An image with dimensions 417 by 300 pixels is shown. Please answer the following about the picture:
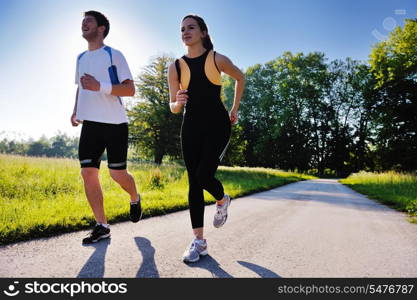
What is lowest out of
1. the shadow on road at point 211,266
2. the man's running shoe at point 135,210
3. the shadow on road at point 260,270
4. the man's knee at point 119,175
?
the shadow on road at point 211,266

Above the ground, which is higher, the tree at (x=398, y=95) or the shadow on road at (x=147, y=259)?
the tree at (x=398, y=95)

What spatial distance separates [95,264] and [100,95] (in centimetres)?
176

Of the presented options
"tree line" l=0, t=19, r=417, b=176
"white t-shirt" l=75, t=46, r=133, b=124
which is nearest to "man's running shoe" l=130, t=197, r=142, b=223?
"white t-shirt" l=75, t=46, r=133, b=124

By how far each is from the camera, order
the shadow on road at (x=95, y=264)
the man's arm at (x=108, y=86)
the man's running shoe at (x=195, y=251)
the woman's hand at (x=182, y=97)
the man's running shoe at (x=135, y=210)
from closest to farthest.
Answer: the shadow on road at (x=95, y=264)
the man's running shoe at (x=195, y=251)
the woman's hand at (x=182, y=97)
the man's arm at (x=108, y=86)
the man's running shoe at (x=135, y=210)

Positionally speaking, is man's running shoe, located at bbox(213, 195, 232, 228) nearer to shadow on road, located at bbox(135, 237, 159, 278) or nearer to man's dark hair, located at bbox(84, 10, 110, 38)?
shadow on road, located at bbox(135, 237, 159, 278)

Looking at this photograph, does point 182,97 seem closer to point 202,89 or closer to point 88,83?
point 202,89

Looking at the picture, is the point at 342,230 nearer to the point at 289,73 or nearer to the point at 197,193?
the point at 197,193

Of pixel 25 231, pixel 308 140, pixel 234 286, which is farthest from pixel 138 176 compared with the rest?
pixel 308 140

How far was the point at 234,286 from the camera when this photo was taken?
2133 millimetres

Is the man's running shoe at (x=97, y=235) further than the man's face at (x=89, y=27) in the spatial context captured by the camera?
No

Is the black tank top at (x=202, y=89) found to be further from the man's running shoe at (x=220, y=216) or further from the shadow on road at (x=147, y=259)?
the shadow on road at (x=147, y=259)

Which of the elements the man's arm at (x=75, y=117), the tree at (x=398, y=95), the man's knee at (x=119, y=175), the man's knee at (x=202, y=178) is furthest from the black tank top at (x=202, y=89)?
the tree at (x=398, y=95)

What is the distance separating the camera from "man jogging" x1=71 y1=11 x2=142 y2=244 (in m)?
3.32

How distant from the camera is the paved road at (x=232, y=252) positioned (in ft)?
7.83
